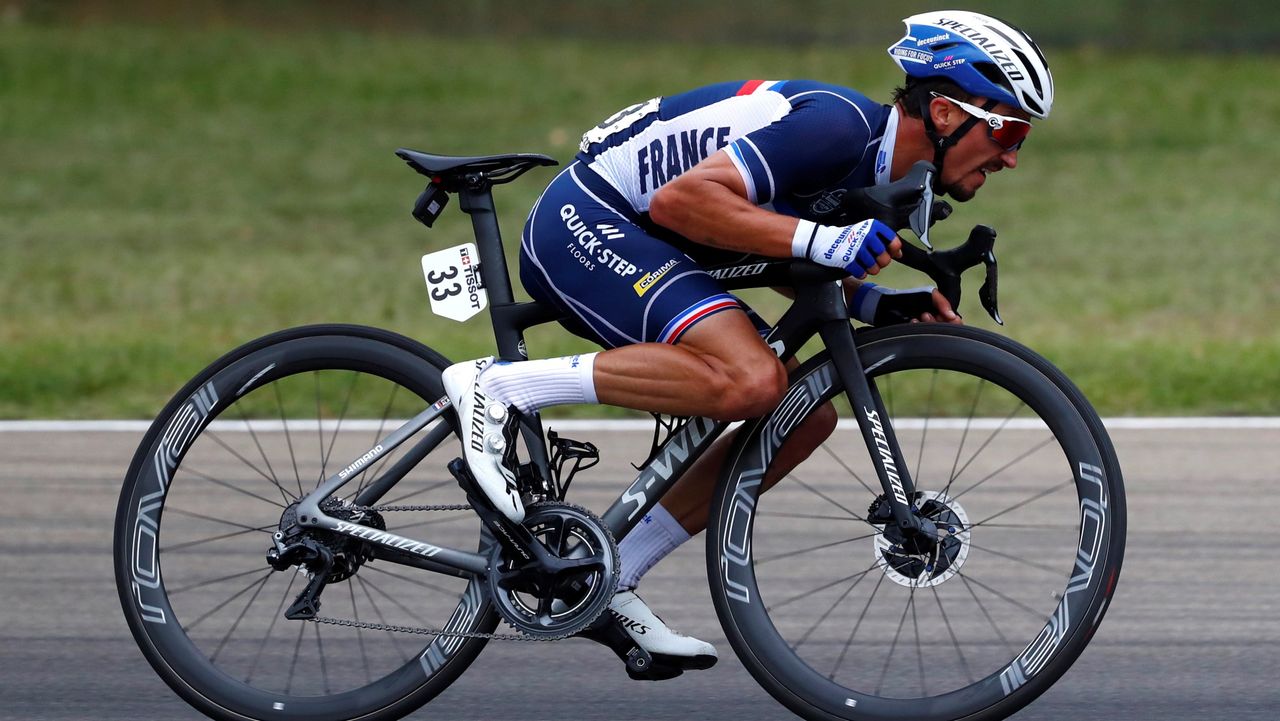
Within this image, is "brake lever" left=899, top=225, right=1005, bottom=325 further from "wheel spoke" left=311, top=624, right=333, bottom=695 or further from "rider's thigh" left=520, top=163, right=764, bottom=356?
"wheel spoke" left=311, top=624, right=333, bottom=695

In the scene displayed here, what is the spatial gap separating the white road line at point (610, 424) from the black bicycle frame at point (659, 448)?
3297 millimetres

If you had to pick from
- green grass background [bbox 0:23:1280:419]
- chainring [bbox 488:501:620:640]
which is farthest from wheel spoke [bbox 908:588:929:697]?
green grass background [bbox 0:23:1280:419]

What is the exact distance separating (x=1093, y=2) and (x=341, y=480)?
18242mm

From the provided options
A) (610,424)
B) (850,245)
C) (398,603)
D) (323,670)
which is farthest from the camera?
(610,424)

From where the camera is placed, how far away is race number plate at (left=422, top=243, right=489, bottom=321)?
3986 mm

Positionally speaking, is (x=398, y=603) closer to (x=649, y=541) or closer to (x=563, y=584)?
(x=649, y=541)

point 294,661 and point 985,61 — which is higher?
point 985,61

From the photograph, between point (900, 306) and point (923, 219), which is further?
point (900, 306)

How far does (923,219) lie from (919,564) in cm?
73

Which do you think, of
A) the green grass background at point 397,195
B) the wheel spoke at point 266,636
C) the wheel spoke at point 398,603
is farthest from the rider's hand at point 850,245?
the green grass background at point 397,195

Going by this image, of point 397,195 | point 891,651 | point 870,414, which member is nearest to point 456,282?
point 870,414

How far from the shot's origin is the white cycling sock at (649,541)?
13.5ft

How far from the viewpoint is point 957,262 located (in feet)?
13.4

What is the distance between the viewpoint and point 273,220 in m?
14.3
